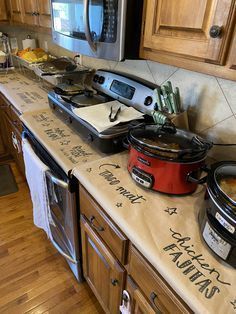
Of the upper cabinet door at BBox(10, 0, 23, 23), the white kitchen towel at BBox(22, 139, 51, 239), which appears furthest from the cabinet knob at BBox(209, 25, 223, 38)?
the upper cabinet door at BBox(10, 0, 23, 23)

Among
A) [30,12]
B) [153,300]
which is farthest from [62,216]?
[30,12]

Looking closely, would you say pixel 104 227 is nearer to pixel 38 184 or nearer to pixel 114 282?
pixel 114 282

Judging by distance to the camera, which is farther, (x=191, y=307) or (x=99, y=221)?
(x=99, y=221)

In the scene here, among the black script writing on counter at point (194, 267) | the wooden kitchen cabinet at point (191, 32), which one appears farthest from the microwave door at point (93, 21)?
the black script writing on counter at point (194, 267)

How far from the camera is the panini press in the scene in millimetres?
1046

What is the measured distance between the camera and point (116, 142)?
105 cm

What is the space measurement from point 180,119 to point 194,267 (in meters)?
0.64

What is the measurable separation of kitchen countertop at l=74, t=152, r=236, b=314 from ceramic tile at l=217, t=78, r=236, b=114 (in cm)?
37

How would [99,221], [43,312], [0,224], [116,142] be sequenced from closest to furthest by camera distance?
[99,221] < [116,142] < [43,312] < [0,224]

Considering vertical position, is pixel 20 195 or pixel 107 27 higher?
pixel 107 27

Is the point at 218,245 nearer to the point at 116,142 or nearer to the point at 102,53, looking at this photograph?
the point at 116,142

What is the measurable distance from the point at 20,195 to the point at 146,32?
70.0 inches

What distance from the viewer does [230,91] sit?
957 millimetres

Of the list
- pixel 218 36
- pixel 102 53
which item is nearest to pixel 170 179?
pixel 218 36
